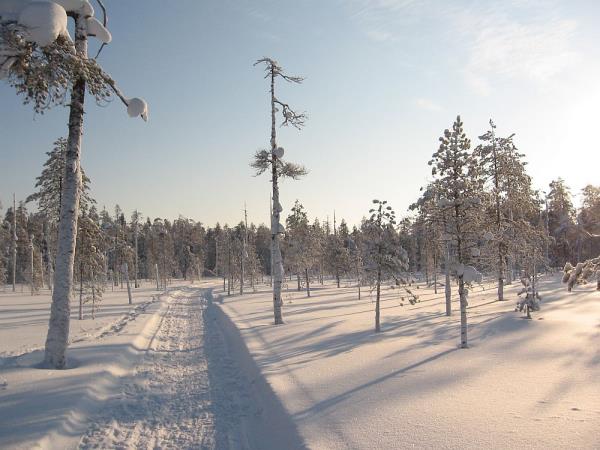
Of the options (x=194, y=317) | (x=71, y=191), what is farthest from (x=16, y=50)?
(x=194, y=317)

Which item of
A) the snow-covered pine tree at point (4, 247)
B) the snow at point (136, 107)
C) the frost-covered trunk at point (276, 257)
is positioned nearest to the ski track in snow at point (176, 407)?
the frost-covered trunk at point (276, 257)

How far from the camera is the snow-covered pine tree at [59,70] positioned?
6741mm

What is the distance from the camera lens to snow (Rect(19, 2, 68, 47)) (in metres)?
6.61

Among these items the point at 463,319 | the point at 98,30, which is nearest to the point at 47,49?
the point at 98,30

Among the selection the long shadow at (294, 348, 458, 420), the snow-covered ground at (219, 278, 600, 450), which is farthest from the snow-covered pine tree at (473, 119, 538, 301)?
the long shadow at (294, 348, 458, 420)

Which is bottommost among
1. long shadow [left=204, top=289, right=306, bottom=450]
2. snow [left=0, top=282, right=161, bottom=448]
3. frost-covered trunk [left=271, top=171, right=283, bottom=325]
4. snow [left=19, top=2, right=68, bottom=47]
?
long shadow [left=204, top=289, right=306, bottom=450]

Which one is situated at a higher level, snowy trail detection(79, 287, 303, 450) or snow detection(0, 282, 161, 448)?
snow detection(0, 282, 161, 448)

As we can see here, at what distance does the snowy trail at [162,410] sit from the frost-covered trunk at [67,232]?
6.69ft

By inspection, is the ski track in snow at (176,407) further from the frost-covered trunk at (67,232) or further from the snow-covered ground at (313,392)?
the frost-covered trunk at (67,232)

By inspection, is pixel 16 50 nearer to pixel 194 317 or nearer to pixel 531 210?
pixel 194 317

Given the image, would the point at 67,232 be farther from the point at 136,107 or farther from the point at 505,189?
the point at 505,189

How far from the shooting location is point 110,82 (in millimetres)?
9414

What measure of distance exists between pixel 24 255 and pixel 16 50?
261 ft

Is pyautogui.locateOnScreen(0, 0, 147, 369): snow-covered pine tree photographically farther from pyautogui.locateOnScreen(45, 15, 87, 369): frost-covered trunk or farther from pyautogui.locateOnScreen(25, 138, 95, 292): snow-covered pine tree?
pyautogui.locateOnScreen(25, 138, 95, 292): snow-covered pine tree
